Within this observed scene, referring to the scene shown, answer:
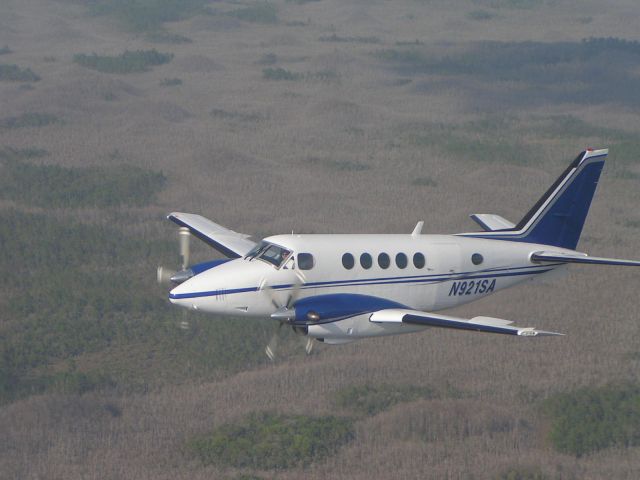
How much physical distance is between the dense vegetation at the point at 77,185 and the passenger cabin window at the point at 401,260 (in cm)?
3534

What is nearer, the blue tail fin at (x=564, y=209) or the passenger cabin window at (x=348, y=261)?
the passenger cabin window at (x=348, y=261)

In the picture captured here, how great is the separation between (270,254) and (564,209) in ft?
35.1

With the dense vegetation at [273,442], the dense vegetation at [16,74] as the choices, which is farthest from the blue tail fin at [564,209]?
the dense vegetation at [16,74]

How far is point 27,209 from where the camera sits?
57.3 m

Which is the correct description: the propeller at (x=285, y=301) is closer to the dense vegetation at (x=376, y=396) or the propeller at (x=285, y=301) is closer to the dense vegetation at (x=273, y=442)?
the dense vegetation at (x=273, y=442)

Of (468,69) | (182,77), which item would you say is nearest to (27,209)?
(182,77)

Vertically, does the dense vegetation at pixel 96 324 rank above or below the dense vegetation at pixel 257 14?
below

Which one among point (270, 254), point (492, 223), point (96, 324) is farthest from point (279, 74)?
point (270, 254)

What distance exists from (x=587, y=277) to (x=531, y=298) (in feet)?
14.9

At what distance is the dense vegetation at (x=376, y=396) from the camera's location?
33.0m

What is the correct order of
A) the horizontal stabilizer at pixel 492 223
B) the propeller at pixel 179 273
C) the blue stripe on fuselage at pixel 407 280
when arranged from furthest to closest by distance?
the horizontal stabilizer at pixel 492 223, the propeller at pixel 179 273, the blue stripe on fuselage at pixel 407 280

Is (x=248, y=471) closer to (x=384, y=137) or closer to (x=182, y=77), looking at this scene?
(x=384, y=137)

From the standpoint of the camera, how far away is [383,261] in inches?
1065

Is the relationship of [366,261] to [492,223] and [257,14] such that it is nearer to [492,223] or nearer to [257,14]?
[492,223]
